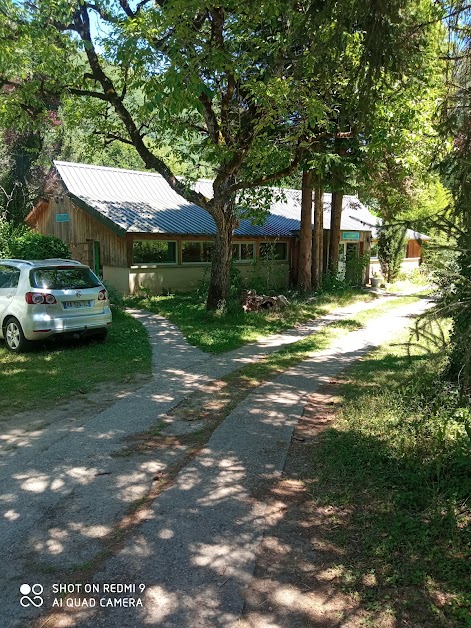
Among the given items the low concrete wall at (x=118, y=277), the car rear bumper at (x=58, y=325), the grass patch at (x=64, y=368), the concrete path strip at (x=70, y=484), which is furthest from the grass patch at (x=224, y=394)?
the low concrete wall at (x=118, y=277)

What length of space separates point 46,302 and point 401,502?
7110mm

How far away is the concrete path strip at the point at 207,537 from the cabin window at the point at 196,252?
1520 centimetres

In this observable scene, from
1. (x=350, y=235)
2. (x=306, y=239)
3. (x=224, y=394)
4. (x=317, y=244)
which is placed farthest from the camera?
(x=350, y=235)

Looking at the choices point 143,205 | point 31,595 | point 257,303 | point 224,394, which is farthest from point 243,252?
point 31,595

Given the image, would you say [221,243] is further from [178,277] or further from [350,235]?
[350,235]

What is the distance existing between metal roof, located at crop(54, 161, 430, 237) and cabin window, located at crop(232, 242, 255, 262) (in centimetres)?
74

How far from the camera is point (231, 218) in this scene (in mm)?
13359

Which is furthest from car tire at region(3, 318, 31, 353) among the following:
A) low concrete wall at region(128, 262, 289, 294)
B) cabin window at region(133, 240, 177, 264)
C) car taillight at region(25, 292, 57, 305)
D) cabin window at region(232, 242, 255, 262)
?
cabin window at region(232, 242, 255, 262)

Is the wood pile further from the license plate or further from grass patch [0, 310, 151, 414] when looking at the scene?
the license plate

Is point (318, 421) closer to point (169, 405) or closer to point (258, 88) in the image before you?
point (169, 405)

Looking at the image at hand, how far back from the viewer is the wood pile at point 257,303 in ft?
50.1

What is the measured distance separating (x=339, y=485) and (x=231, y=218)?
1018 centimetres

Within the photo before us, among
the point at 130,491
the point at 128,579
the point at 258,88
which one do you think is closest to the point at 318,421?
the point at 130,491

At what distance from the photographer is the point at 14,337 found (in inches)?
359
